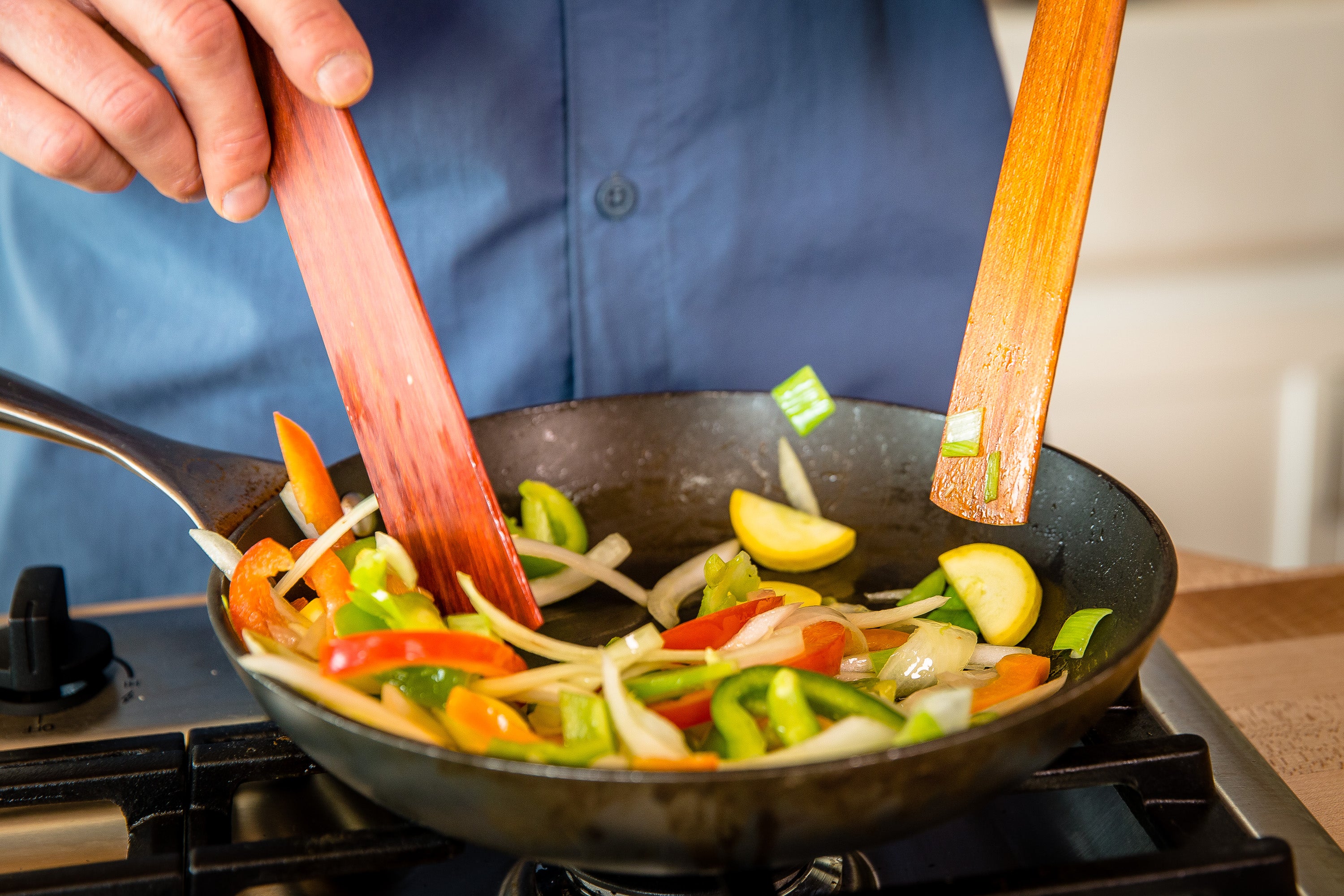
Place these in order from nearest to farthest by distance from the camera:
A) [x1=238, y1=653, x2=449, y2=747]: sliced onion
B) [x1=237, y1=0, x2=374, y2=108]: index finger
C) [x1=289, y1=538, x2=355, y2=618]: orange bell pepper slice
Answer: [x1=238, y1=653, x2=449, y2=747]: sliced onion, [x1=237, y1=0, x2=374, y2=108]: index finger, [x1=289, y1=538, x2=355, y2=618]: orange bell pepper slice

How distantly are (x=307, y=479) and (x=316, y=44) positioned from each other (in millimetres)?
373

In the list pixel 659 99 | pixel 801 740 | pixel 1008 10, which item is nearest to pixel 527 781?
pixel 801 740

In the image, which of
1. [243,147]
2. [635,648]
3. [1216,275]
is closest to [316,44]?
[243,147]

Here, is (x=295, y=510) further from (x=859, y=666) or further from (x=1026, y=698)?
(x=1026, y=698)

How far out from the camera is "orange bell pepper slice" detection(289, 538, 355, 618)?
0.86 m

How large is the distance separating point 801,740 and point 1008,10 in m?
1.91

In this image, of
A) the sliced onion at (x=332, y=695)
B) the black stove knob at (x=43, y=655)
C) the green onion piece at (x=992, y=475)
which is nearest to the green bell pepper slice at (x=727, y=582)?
the green onion piece at (x=992, y=475)

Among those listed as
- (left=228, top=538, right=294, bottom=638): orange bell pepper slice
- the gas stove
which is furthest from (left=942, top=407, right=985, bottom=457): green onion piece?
(left=228, top=538, right=294, bottom=638): orange bell pepper slice

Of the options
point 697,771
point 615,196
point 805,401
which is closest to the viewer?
point 697,771

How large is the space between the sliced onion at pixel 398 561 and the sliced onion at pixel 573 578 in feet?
0.68

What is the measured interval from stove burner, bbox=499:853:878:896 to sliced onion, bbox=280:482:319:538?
358 millimetres

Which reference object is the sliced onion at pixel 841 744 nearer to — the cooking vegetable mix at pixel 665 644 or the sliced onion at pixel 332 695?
the cooking vegetable mix at pixel 665 644

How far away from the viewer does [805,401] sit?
43.6 inches

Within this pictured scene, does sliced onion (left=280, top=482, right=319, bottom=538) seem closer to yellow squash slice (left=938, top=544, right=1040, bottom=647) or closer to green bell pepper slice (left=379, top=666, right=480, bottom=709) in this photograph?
green bell pepper slice (left=379, top=666, right=480, bottom=709)
